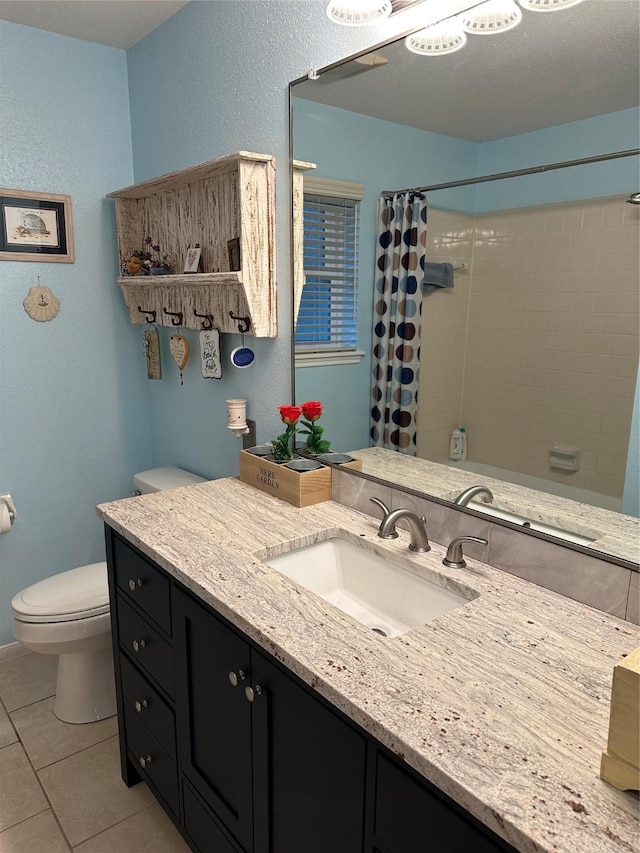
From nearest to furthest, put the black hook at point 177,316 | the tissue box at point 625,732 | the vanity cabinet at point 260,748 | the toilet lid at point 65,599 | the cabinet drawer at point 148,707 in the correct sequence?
the tissue box at point 625,732 < the vanity cabinet at point 260,748 < the cabinet drawer at point 148,707 < the toilet lid at point 65,599 < the black hook at point 177,316

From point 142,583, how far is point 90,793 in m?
0.86

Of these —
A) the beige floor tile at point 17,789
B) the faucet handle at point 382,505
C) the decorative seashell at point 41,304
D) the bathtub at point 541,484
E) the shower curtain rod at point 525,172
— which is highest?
the shower curtain rod at point 525,172

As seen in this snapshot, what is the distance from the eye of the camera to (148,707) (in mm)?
1690

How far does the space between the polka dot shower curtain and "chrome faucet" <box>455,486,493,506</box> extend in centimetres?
21

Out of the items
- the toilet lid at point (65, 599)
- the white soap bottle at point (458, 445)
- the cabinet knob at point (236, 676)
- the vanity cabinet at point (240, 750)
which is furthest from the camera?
the toilet lid at point (65, 599)

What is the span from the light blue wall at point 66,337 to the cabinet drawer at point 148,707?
1.06 m

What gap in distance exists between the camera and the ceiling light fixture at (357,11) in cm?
Answer: 141

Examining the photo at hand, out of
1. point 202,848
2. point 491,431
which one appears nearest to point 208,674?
point 202,848

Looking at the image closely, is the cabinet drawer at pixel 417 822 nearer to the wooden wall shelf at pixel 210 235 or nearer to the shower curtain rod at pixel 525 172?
the shower curtain rod at pixel 525 172

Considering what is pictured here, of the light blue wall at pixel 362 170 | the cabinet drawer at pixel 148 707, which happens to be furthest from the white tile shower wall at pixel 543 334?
the cabinet drawer at pixel 148 707

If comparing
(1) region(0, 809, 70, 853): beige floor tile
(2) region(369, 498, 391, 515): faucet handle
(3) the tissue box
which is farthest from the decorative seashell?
(3) the tissue box

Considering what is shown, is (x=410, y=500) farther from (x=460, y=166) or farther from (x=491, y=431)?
(x=460, y=166)

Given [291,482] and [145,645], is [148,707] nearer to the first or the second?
[145,645]

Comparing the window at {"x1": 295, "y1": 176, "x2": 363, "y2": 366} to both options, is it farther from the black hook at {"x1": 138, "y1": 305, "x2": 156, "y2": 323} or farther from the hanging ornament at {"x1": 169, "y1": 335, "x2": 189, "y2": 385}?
the black hook at {"x1": 138, "y1": 305, "x2": 156, "y2": 323}
